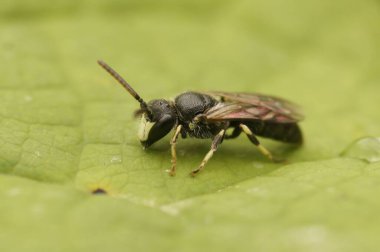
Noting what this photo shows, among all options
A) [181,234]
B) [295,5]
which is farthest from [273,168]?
[295,5]

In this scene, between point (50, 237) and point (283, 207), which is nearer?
point (50, 237)

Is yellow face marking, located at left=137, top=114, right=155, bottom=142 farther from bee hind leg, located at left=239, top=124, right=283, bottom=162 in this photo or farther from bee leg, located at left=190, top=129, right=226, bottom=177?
bee hind leg, located at left=239, top=124, right=283, bottom=162

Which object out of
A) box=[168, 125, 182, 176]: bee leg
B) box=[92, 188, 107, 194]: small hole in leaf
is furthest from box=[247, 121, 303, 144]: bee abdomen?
box=[92, 188, 107, 194]: small hole in leaf

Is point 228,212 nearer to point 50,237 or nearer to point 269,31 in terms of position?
point 50,237

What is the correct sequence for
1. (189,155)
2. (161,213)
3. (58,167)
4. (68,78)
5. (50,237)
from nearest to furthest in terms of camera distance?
(50,237) < (161,213) < (58,167) < (189,155) < (68,78)

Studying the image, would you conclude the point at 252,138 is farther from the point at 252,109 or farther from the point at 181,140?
the point at 181,140

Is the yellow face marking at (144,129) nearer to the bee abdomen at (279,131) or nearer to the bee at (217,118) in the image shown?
the bee at (217,118)

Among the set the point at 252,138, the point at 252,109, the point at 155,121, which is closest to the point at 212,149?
the point at 252,138
